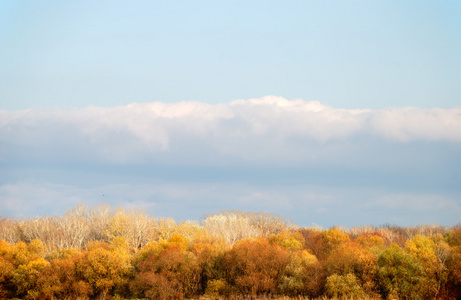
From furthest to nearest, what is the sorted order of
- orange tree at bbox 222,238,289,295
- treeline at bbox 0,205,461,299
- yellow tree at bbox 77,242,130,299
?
yellow tree at bbox 77,242,130,299 < orange tree at bbox 222,238,289,295 < treeline at bbox 0,205,461,299

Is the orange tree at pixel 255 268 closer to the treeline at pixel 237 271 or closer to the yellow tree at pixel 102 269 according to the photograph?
the treeline at pixel 237 271

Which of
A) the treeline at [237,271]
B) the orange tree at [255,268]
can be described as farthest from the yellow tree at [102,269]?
the orange tree at [255,268]

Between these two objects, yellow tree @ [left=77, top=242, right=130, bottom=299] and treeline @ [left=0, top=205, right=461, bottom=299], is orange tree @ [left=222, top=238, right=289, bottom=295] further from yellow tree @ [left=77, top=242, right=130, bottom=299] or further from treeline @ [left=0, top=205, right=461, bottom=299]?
yellow tree @ [left=77, top=242, right=130, bottom=299]

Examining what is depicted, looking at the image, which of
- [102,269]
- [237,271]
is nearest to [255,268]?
[237,271]

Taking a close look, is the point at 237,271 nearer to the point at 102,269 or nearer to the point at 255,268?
the point at 255,268

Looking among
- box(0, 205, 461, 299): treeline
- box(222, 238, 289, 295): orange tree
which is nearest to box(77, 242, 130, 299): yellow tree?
box(0, 205, 461, 299): treeline

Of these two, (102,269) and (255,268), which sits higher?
(255,268)

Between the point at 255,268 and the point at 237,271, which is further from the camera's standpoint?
the point at 237,271

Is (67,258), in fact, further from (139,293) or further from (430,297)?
(430,297)

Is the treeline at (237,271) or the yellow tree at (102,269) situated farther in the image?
the yellow tree at (102,269)

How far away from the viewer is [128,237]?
109188mm

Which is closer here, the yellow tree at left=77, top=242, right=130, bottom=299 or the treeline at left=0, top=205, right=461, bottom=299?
the treeline at left=0, top=205, right=461, bottom=299

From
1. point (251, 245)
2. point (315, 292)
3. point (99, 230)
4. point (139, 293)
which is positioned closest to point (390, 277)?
point (315, 292)

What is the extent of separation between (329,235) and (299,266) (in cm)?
4043
